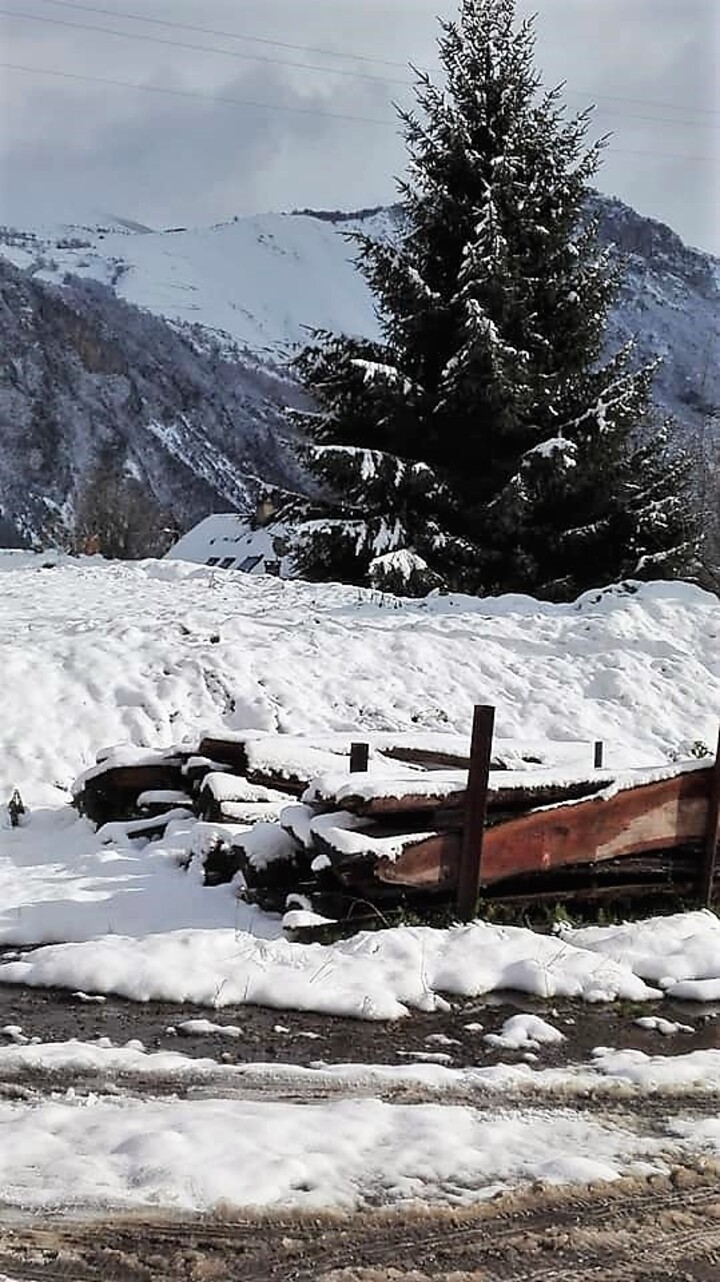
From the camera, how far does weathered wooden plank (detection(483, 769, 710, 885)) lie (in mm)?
6983

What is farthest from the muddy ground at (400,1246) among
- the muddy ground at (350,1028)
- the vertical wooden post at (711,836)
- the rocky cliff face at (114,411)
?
the rocky cliff face at (114,411)

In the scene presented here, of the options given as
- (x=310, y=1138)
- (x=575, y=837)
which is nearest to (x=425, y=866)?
(x=575, y=837)

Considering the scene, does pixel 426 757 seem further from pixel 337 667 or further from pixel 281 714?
pixel 337 667

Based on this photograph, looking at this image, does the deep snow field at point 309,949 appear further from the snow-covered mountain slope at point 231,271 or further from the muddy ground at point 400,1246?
the snow-covered mountain slope at point 231,271

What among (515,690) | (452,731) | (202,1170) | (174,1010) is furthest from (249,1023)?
(515,690)

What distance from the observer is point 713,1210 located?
371cm

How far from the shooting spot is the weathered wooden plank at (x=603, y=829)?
22.9 ft

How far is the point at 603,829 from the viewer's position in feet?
23.7

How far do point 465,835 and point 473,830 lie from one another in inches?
2.1

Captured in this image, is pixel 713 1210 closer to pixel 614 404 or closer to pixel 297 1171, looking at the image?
pixel 297 1171

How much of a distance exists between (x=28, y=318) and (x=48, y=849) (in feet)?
370

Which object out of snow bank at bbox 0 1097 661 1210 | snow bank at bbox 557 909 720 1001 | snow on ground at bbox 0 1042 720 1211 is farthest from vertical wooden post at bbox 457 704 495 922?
snow bank at bbox 0 1097 661 1210

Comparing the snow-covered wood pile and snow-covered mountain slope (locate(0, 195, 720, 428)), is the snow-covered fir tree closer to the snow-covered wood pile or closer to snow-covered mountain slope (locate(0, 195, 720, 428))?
the snow-covered wood pile

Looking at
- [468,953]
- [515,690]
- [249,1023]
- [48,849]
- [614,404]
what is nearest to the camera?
[249,1023]
